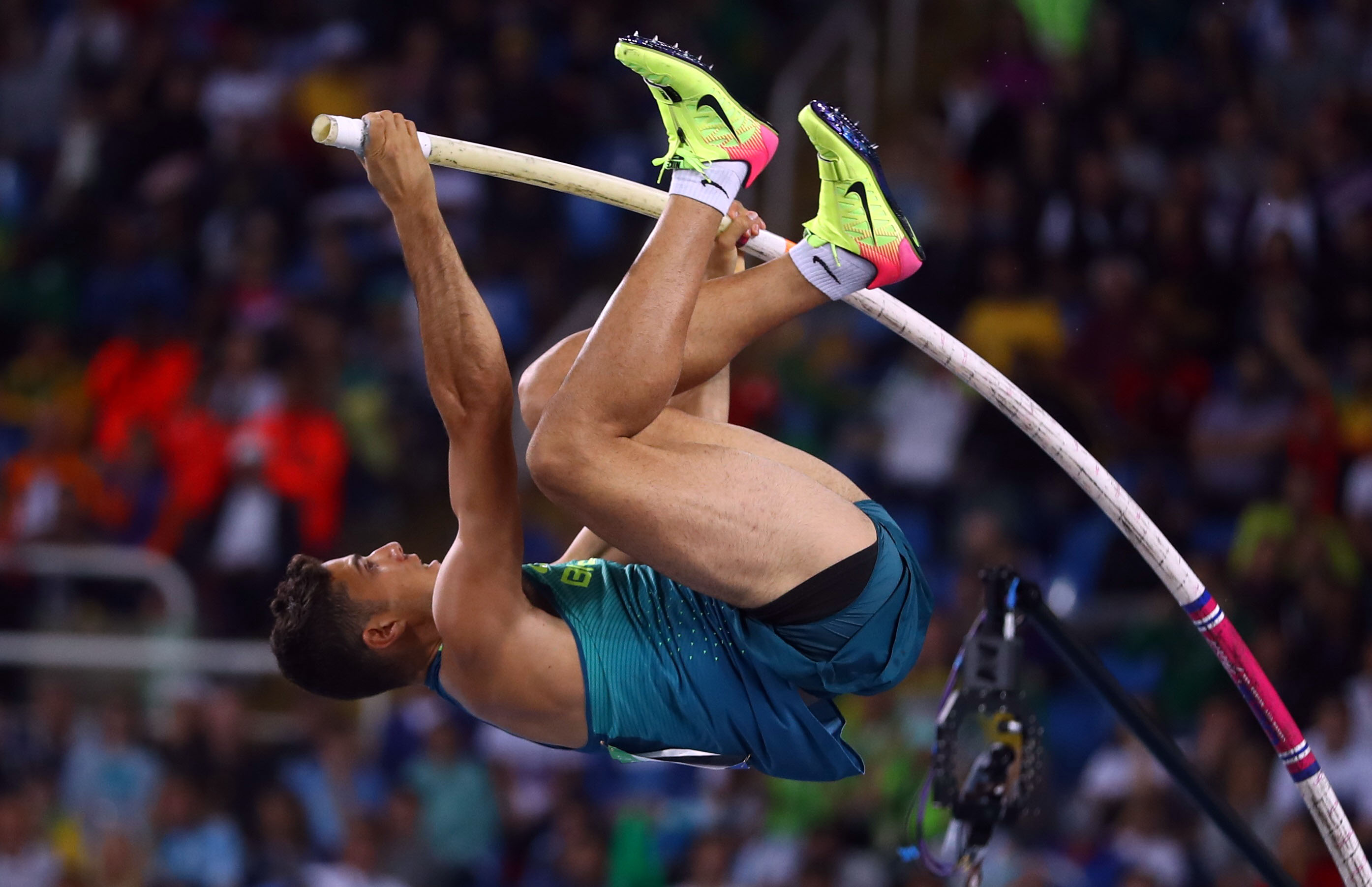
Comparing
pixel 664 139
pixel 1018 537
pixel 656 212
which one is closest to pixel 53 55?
pixel 664 139

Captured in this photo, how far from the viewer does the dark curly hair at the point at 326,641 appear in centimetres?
356

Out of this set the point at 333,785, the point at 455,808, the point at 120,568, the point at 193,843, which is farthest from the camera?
the point at 120,568

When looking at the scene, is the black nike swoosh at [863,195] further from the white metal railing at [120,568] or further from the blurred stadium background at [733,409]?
the white metal railing at [120,568]

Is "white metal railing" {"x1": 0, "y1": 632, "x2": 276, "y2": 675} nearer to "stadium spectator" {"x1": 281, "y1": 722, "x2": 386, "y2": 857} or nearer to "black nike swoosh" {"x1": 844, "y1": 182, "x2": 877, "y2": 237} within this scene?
"stadium spectator" {"x1": 281, "y1": 722, "x2": 386, "y2": 857}

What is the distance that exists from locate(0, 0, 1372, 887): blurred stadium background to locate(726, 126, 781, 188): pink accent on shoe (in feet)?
11.7

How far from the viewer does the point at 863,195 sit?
345 centimetres

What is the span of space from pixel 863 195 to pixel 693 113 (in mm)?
394

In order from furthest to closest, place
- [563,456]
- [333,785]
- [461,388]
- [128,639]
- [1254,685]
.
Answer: [128,639], [333,785], [1254,685], [461,388], [563,456]

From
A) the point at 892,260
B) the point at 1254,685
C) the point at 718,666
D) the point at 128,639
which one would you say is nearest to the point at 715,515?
the point at 718,666

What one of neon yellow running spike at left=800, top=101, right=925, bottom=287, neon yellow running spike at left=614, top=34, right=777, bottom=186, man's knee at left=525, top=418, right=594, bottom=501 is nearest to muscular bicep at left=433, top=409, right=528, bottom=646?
man's knee at left=525, top=418, right=594, bottom=501

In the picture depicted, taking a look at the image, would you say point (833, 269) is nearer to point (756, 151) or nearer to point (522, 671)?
point (756, 151)

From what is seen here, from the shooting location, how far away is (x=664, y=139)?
30.7 feet

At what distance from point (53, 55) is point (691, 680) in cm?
946

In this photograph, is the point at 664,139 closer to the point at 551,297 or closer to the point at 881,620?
the point at 551,297
